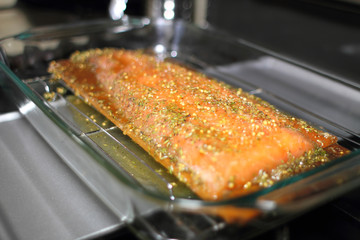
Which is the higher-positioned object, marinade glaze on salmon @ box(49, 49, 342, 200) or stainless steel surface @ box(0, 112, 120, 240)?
marinade glaze on salmon @ box(49, 49, 342, 200)

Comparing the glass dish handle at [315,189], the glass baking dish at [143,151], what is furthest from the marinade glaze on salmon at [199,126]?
the glass dish handle at [315,189]

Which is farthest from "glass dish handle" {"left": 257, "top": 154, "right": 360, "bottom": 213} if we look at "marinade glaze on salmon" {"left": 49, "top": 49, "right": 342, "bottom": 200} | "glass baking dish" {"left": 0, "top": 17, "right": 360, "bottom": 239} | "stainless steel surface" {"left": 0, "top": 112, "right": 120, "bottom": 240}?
"stainless steel surface" {"left": 0, "top": 112, "right": 120, "bottom": 240}

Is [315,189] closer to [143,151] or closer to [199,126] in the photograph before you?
[199,126]

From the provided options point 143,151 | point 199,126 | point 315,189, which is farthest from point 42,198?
point 315,189

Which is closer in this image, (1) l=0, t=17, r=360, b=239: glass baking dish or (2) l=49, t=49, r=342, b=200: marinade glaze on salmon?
(1) l=0, t=17, r=360, b=239: glass baking dish

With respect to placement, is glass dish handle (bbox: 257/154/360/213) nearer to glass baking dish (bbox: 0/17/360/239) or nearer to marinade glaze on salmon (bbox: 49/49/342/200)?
glass baking dish (bbox: 0/17/360/239)

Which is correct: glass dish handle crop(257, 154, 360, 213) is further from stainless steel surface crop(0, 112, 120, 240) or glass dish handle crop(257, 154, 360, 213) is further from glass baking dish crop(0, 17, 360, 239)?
stainless steel surface crop(0, 112, 120, 240)
